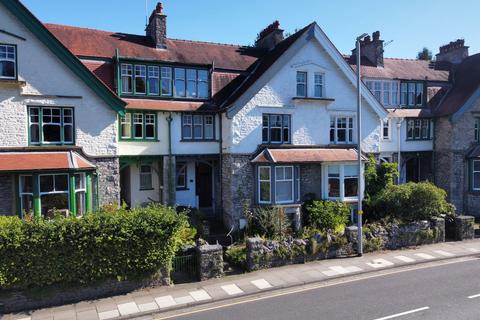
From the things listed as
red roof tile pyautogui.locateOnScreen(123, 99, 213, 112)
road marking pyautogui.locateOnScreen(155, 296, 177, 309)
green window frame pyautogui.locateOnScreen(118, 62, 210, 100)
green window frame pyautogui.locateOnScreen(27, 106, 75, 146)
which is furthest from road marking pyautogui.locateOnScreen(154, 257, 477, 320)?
green window frame pyautogui.locateOnScreen(118, 62, 210, 100)

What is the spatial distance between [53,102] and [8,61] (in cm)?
240

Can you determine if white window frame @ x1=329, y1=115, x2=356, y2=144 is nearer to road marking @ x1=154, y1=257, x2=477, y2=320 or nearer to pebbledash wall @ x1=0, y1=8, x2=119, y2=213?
road marking @ x1=154, y1=257, x2=477, y2=320

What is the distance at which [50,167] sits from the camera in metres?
15.7

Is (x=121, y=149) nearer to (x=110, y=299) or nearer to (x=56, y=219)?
(x=56, y=219)

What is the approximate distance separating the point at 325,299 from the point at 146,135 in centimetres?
1311

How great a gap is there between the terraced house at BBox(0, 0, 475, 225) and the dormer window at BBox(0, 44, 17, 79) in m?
0.39

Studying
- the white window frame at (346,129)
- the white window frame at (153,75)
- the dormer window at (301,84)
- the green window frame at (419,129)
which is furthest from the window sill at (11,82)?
the green window frame at (419,129)

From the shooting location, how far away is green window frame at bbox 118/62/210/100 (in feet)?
66.7

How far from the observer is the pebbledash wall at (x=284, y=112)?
20.3m

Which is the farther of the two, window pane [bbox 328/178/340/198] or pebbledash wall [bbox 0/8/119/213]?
window pane [bbox 328/178/340/198]

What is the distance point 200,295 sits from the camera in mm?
12242

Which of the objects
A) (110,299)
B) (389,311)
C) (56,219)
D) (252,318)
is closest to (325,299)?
(389,311)

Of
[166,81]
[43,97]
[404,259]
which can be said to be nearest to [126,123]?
[166,81]

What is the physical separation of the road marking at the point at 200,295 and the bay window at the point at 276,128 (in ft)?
34.4
